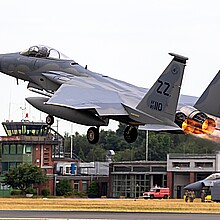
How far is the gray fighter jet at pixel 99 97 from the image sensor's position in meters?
35.3

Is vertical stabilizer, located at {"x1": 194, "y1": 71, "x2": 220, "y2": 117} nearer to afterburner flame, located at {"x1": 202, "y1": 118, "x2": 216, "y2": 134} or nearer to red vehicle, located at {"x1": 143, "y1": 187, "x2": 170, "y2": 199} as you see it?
afterburner flame, located at {"x1": 202, "y1": 118, "x2": 216, "y2": 134}

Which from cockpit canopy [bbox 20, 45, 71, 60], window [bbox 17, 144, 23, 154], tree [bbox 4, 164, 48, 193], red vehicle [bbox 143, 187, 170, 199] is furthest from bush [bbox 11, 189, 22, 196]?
cockpit canopy [bbox 20, 45, 71, 60]

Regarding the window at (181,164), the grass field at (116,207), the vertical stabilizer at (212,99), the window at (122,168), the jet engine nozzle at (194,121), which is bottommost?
the grass field at (116,207)

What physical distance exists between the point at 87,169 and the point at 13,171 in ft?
42.3

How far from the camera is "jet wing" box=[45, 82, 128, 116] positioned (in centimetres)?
3603

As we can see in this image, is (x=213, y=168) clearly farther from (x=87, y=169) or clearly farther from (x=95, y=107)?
(x=95, y=107)

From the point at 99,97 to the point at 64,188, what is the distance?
209ft

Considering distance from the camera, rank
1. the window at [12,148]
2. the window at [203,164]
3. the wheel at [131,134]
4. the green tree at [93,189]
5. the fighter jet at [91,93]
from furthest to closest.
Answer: the window at [12,148] < the green tree at [93,189] < the window at [203,164] < the wheel at [131,134] < the fighter jet at [91,93]

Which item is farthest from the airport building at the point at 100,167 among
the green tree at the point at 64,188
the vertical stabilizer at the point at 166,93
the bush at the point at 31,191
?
the vertical stabilizer at the point at 166,93

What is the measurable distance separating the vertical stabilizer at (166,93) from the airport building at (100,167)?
177 ft

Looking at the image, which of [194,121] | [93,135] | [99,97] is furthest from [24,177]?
[194,121]

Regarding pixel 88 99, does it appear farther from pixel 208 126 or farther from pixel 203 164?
pixel 203 164

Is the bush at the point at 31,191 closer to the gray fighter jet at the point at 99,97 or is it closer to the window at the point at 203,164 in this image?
the window at the point at 203,164

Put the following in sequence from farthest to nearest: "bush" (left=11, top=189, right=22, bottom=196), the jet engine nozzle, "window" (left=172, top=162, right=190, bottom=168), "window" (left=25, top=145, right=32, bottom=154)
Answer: "window" (left=25, top=145, right=32, bottom=154)
"bush" (left=11, top=189, right=22, bottom=196)
"window" (left=172, top=162, right=190, bottom=168)
the jet engine nozzle
